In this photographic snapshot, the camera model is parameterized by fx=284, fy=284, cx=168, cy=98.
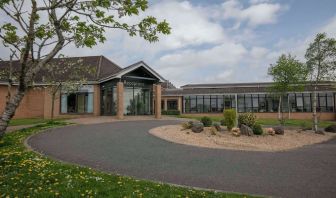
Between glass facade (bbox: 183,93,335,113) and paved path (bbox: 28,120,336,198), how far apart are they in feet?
90.4

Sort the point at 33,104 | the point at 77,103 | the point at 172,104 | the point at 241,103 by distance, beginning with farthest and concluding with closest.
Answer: the point at 172,104
the point at 241,103
the point at 33,104
the point at 77,103

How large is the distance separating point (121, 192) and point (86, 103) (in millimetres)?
23654

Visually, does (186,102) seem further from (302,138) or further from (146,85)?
(302,138)

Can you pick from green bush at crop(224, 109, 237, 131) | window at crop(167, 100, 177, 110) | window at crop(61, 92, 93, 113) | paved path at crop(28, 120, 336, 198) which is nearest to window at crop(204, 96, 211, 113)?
window at crop(167, 100, 177, 110)

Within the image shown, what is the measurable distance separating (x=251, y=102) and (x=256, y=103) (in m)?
0.69

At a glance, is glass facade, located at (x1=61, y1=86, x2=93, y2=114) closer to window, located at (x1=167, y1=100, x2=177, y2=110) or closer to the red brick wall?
the red brick wall

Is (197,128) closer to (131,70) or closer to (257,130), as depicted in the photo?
(257,130)

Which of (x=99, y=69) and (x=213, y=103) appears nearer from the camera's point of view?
(x=99, y=69)

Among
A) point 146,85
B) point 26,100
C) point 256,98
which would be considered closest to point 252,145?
point 146,85

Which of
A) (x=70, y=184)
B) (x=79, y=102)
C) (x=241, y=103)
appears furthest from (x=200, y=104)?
(x=70, y=184)

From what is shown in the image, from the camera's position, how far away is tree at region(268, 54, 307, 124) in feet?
66.6

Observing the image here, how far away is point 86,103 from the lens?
92.0 ft

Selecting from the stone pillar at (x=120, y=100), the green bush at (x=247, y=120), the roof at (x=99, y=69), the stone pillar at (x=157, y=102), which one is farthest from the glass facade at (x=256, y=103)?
the green bush at (x=247, y=120)

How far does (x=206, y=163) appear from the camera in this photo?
905 cm
